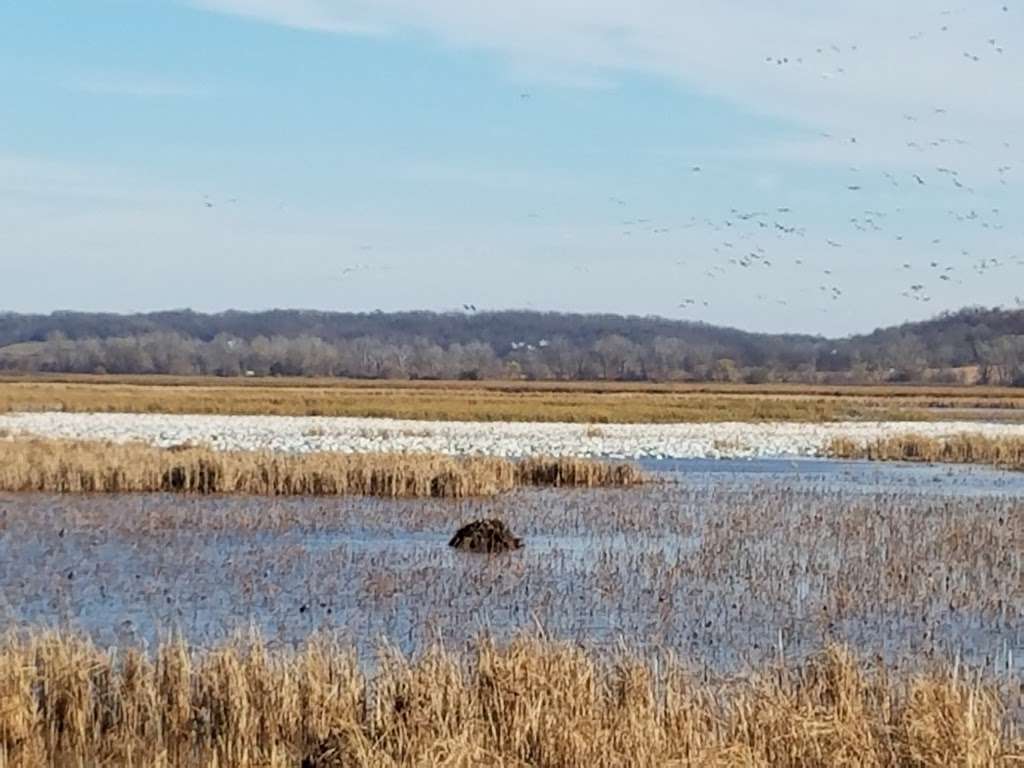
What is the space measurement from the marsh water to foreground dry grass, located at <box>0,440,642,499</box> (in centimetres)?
103

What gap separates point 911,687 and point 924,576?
8.31m

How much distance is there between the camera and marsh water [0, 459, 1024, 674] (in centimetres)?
1422

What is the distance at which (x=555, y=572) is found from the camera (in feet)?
60.0

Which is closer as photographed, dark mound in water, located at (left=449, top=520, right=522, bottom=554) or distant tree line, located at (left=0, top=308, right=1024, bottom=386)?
dark mound in water, located at (left=449, top=520, right=522, bottom=554)

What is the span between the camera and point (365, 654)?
12719 millimetres

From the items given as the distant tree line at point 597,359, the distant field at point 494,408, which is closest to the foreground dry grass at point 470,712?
the distant field at point 494,408

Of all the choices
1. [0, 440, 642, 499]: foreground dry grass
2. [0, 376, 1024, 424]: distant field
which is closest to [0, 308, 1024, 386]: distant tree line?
[0, 376, 1024, 424]: distant field

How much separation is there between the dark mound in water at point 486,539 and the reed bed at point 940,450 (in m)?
22.9

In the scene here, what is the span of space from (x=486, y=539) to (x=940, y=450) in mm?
24315

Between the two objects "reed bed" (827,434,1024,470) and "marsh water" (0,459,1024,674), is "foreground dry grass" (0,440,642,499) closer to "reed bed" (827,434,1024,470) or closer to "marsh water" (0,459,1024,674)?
"marsh water" (0,459,1024,674)

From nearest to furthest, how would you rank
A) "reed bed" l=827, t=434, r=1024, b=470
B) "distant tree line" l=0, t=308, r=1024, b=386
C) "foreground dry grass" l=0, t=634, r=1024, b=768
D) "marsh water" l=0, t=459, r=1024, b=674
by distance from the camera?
1. "foreground dry grass" l=0, t=634, r=1024, b=768
2. "marsh water" l=0, t=459, r=1024, b=674
3. "reed bed" l=827, t=434, r=1024, b=470
4. "distant tree line" l=0, t=308, r=1024, b=386

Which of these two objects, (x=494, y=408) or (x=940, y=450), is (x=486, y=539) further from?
(x=494, y=408)

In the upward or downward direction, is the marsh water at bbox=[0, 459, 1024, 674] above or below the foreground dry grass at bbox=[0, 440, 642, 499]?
below

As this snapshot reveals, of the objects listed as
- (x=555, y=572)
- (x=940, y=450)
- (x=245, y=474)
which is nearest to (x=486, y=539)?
(x=555, y=572)
